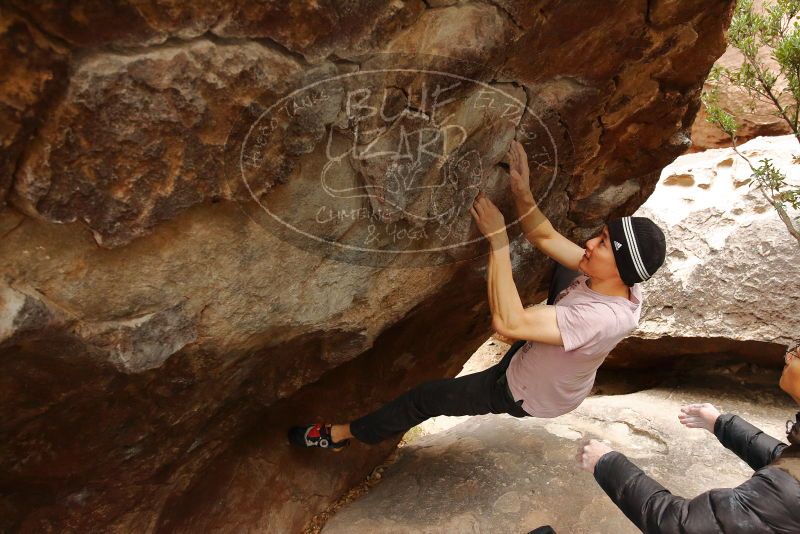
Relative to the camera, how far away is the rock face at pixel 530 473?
3.47 m

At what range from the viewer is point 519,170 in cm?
294

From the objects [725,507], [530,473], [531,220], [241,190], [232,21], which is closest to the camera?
[232,21]

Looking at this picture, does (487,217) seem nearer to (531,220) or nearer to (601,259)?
(531,220)

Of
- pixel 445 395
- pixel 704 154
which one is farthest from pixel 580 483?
pixel 704 154

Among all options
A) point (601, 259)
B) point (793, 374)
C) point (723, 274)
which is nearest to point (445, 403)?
point (601, 259)

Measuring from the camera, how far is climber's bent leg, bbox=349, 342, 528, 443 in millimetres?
3125

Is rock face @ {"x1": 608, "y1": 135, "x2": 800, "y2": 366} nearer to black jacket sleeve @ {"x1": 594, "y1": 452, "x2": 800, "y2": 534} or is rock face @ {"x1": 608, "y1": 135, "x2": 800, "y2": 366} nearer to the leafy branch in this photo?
the leafy branch

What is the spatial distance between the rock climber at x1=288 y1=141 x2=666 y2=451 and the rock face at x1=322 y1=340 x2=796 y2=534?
0.53 metres

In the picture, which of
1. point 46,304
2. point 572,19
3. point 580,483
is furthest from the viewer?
point 580,483

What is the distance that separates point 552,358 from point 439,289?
691 mm

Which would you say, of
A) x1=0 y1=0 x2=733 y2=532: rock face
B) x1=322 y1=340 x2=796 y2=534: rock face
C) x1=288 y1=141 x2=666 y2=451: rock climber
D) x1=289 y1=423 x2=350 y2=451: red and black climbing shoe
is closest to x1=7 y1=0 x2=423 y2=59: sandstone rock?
A: x1=0 y1=0 x2=733 y2=532: rock face

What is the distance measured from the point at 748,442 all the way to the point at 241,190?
256 centimetres

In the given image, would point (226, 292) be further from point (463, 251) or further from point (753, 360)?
point (753, 360)

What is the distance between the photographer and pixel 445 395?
323cm
